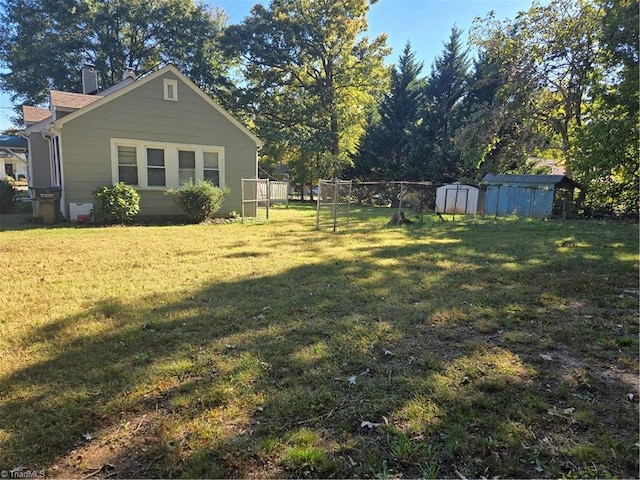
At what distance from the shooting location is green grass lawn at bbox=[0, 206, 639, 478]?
209cm

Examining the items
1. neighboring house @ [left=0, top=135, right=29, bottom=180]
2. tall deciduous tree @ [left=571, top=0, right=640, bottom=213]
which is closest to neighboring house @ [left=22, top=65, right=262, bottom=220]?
neighboring house @ [left=0, top=135, right=29, bottom=180]

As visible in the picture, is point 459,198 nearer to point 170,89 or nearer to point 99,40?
point 170,89

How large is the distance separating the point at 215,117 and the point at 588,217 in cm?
1513

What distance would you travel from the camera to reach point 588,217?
15.6 m

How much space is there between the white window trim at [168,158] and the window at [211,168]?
0.35ft

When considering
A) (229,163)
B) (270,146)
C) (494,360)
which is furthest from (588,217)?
(270,146)

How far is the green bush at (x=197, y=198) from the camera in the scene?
12227mm

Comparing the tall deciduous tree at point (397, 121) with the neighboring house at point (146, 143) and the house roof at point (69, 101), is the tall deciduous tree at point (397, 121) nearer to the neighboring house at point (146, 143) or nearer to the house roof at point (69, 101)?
the neighboring house at point (146, 143)

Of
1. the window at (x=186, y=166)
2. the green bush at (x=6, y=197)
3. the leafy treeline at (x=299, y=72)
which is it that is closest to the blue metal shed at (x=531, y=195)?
the leafy treeline at (x=299, y=72)

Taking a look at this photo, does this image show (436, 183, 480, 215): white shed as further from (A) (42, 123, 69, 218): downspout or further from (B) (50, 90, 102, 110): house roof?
(A) (42, 123, 69, 218): downspout

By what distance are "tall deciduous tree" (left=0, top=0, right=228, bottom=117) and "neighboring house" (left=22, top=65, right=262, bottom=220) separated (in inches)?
616

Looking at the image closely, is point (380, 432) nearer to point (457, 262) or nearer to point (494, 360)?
point (494, 360)

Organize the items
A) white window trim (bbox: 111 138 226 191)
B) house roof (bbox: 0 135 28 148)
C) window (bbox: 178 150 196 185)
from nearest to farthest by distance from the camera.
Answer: white window trim (bbox: 111 138 226 191)
window (bbox: 178 150 196 185)
house roof (bbox: 0 135 28 148)

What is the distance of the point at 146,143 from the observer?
40.3 ft
